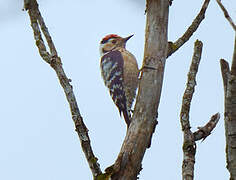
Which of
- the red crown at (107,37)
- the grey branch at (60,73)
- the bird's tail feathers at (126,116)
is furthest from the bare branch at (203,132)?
the red crown at (107,37)

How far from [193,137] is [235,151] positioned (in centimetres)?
72

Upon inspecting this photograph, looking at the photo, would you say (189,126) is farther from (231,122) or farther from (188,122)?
(231,122)

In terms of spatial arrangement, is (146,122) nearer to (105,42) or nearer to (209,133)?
(209,133)

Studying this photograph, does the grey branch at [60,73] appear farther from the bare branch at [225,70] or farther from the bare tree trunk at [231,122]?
the bare branch at [225,70]

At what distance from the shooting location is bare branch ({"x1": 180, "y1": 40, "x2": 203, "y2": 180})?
375 centimetres

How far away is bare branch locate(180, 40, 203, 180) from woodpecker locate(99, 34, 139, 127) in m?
2.21

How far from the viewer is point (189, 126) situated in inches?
156

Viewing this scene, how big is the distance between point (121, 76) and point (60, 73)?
2941 mm

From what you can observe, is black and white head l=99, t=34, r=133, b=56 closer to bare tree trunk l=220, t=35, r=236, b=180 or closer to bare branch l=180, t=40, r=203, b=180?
bare branch l=180, t=40, r=203, b=180

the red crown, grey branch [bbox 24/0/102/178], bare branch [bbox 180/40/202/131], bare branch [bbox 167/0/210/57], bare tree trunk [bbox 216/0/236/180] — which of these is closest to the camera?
bare tree trunk [bbox 216/0/236/180]

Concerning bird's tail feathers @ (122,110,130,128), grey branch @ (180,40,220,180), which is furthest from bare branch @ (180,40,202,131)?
bird's tail feathers @ (122,110,130,128)

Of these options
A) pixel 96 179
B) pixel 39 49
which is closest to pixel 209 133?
pixel 96 179

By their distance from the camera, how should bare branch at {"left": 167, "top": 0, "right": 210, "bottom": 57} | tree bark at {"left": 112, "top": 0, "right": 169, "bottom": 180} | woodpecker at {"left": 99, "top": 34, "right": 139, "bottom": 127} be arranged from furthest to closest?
woodpecker at {"left": 99, "top": 34, "right": 139, "bottom": 127}
bare branch at {"left": 167, "top": 0, "right": 210, "bottom": 57}
tree bark at {"left": 112, "top": 0, "right": 169, "bottom": 180}

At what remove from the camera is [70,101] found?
3.88 meters
